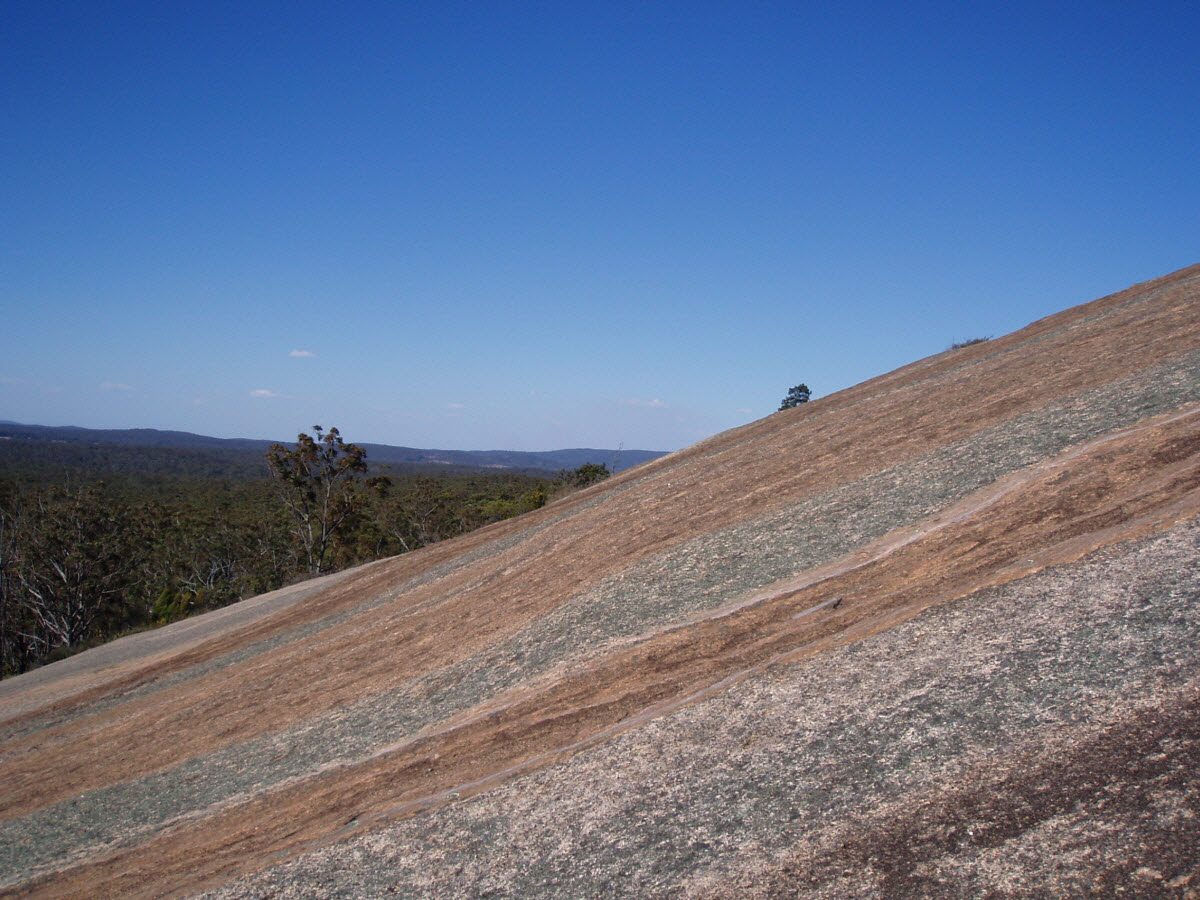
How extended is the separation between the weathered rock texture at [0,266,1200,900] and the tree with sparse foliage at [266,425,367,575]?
35322 millimetres

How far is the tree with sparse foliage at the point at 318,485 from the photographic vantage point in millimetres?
48406

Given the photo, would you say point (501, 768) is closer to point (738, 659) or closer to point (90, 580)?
point (738, 659)

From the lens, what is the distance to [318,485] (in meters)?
49.9

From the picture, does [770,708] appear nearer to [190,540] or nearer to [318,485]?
[318,485]

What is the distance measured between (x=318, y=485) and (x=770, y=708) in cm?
4763

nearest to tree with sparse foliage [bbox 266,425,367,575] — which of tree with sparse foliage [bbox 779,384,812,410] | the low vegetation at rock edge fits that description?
the low vegetation at rock edge

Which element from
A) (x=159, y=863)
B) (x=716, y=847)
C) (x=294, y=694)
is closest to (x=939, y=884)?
(x=716, y=847)

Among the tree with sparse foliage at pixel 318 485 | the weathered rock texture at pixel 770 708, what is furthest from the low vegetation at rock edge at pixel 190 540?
the weathered rock texture at pixel 770 708

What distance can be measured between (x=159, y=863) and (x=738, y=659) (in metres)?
5.75

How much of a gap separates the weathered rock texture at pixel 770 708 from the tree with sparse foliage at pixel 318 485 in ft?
116

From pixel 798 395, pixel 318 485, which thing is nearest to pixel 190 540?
pixel 318 485

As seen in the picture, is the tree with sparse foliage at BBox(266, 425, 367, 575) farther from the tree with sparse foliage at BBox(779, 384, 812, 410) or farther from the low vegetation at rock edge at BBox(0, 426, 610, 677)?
the tree with sparse foliage at BBox(779, 384, 812, 410)

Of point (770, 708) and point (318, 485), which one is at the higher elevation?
point (318, 485)

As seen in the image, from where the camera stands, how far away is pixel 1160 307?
47.0ft
